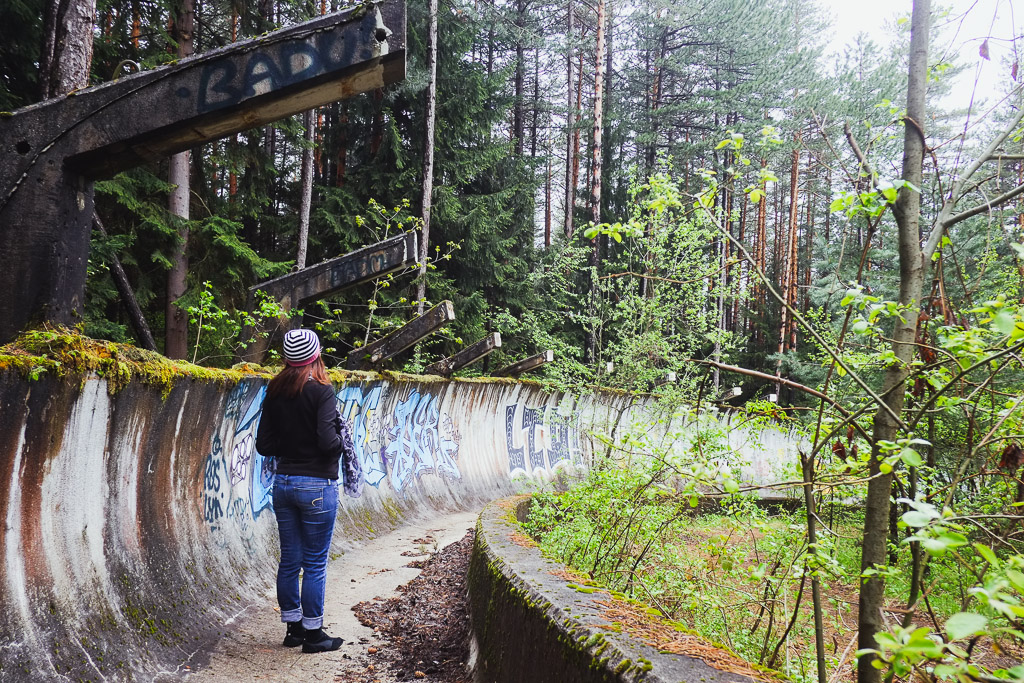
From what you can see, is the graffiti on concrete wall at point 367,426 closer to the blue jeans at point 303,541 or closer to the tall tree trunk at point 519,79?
the blue jeans at point 303,541

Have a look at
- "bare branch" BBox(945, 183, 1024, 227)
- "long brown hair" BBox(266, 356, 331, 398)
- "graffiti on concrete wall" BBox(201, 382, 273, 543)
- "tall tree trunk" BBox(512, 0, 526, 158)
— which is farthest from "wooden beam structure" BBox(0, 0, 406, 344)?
"tall tree trunk" BBox(512, 0, 526, 158)

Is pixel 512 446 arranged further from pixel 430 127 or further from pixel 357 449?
pixel 430 127

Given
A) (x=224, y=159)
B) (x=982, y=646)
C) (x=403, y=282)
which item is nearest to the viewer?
(x=982, y=646)

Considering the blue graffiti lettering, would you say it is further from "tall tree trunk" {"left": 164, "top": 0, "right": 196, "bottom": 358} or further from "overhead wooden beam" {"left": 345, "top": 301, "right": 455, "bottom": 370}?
"tall tree trunk" {"left": 164, "top": 0, "right": 196, "bottom": 358}

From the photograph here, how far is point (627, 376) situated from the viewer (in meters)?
14.6

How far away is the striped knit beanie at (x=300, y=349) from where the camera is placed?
4387 millimetres

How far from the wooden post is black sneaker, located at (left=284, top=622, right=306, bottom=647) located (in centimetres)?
412

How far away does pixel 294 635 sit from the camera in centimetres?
433

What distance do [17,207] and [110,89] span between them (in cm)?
85

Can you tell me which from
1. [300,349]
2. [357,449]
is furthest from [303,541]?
[357,449]

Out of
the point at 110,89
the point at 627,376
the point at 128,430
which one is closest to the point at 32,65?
the point at 110,89

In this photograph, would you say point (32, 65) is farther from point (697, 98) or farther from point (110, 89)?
point (697, 98)

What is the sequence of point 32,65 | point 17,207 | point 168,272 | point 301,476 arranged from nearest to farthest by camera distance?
point 17,207 < point 301,476 < point 32,65 < point 168,272

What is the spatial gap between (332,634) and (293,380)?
5.87 ft
